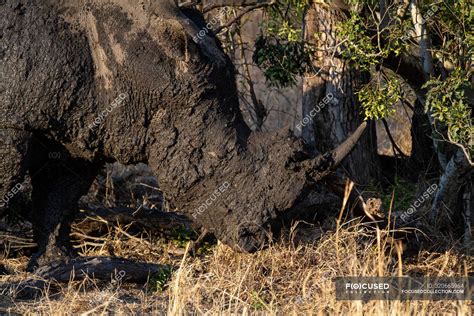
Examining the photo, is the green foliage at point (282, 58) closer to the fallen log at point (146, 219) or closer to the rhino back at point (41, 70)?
the fallen log at point (146, 219)

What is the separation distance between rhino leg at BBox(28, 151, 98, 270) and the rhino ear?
79.6 inches

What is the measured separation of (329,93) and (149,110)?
9.17 ft

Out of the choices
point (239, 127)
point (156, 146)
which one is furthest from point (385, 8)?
point (156, 146)

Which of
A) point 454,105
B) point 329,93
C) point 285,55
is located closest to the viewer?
point 454,105

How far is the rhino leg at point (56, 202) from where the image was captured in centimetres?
828

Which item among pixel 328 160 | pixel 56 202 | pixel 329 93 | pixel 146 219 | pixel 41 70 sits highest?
pixel 329 93

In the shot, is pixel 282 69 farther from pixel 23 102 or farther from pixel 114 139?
pixel 23 102

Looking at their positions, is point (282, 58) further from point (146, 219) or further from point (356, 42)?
point (146, 219)

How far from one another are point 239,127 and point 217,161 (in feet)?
1.25

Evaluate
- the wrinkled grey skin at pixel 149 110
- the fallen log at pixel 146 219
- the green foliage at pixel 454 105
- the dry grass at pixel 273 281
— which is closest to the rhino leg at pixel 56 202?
the dry grass at pixel 273 281

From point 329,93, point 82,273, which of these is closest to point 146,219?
point 82,273

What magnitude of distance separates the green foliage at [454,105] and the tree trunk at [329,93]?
61.1 inches

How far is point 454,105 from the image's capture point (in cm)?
789

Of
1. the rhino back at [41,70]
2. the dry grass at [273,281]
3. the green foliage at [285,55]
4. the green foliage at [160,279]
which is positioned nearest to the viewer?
the dry grass at [273,281]
